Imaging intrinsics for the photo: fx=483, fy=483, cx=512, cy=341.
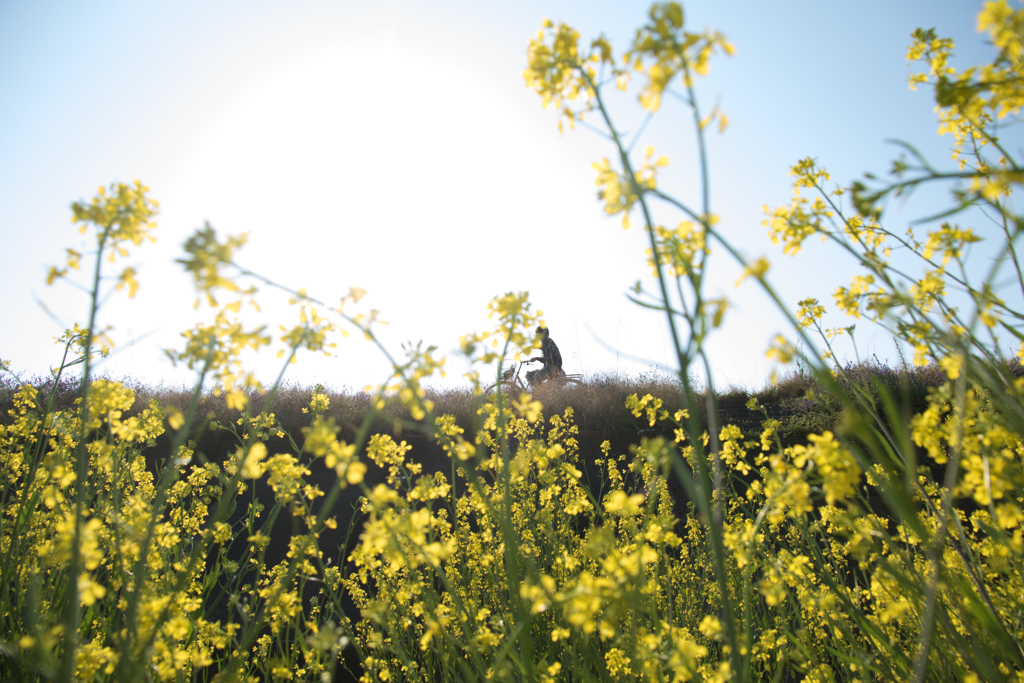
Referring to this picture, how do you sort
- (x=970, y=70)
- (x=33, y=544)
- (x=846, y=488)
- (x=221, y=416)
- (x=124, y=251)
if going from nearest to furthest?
(x=846, y=488) < (x=970, y=70) < (x=124, y=251) < (x=33, y=544) < (x=221, y=416)

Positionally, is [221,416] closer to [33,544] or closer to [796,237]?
[33,544]

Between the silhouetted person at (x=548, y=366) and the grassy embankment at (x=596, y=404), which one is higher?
the silhouetted person at (x=548, y=366)

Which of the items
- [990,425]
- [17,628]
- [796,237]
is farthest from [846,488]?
[17,628]

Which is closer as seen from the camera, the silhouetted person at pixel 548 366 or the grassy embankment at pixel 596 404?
the grassy embankment at pixel 596 404

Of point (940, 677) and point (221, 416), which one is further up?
point (221, 416)

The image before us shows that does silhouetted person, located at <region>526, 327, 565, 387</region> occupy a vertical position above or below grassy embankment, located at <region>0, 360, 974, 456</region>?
above

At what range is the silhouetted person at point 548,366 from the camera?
8368mm

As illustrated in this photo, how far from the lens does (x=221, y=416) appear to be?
21.0ft

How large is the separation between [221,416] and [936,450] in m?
7.20

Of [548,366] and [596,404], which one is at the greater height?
[548,366]

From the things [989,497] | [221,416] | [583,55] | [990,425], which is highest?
[583,55]

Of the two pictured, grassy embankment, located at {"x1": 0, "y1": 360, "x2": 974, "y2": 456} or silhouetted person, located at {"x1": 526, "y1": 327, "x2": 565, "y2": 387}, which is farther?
silhouetted person, located at {"x1": 526, "y1": 327, "x2": 565, "y2": 387}

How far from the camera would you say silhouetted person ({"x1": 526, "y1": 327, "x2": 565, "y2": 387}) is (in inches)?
329

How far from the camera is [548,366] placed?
8.72 m
